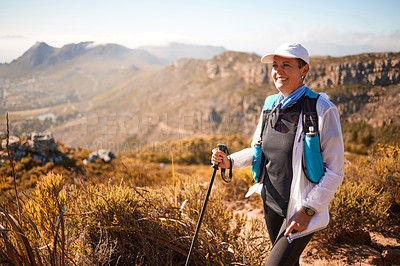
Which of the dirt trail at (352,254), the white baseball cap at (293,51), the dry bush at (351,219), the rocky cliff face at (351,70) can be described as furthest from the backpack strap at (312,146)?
the rocky cliff face at (351,70)

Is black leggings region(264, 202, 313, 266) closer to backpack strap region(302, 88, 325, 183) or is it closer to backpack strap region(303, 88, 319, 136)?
backpack strap region(302, 88, 325, 183)

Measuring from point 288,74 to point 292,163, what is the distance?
0.58 m

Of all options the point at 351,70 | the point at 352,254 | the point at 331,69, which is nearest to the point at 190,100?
the point at 331,69

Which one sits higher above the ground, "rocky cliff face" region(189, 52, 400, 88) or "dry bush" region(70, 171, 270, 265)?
"rocky cliff face" region(189, 52, 400, 88)

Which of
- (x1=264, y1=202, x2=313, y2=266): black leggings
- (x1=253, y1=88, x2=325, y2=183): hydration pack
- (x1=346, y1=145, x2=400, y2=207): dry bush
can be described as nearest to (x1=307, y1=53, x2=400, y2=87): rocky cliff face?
(x1=346, y1=145, x2=400, y2=207): dry bush

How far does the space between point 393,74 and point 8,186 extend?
43.0 metres

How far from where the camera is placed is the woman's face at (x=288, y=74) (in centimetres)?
147

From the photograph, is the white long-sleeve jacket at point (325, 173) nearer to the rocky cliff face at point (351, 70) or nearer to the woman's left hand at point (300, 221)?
the woman's left hand at point (300, 221)

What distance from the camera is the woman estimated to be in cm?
130

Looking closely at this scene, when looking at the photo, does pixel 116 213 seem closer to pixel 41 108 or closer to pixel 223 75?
pixel 223 75

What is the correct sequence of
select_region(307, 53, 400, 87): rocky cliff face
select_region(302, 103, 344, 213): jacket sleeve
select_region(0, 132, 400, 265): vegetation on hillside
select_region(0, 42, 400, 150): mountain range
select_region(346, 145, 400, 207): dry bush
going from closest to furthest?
select_region(302, 103, 344, 213): jacket sleeve, select_region(0, 132, 400, 265): vegetation on hillside, select_region(346, 145, 400, 207): dry bush, select_region(307, 53, 400, 87): rocky cliff face, select_region(0, 42, 400, 150): mountain range

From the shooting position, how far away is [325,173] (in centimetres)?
131

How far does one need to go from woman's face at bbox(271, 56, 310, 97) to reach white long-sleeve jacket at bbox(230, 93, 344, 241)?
0.20m

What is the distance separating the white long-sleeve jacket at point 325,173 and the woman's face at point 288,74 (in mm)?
205
